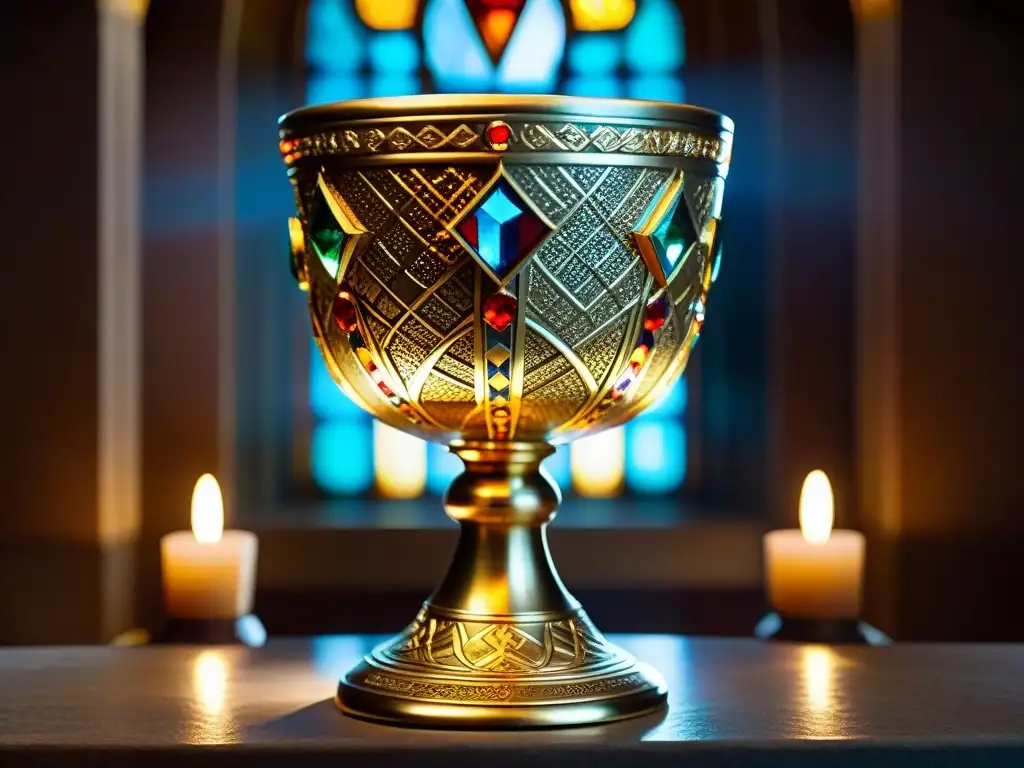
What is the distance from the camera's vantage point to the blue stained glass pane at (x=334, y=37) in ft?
8.10

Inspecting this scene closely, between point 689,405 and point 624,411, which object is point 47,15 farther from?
point 624,411

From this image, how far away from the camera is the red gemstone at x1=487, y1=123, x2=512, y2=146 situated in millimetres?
899

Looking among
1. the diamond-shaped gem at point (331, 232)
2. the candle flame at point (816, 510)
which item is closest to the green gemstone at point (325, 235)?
the diamond-shaped gem at point (331, 232)

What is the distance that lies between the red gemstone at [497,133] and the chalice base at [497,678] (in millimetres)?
286

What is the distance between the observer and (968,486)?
209 centimetres

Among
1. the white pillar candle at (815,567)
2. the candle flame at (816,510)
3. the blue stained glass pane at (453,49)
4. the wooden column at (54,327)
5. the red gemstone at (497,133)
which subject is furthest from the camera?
the blue stained glass pane at (453,49)

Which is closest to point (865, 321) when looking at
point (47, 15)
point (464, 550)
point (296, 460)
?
point (296, 460)

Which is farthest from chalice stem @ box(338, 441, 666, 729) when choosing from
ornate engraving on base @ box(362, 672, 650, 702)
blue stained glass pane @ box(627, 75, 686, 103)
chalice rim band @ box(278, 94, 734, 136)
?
blue stained glass pane @ box(627, 75, 686, 103)

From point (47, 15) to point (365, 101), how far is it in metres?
1.29

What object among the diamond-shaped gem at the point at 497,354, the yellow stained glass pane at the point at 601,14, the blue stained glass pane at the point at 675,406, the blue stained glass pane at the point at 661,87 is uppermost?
the yellow stained glass pane at the point at 601,14

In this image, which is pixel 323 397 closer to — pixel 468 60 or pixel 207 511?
pixel 468 60

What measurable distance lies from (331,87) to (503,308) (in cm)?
163

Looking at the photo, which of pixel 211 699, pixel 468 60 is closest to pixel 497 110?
pixel 211 699

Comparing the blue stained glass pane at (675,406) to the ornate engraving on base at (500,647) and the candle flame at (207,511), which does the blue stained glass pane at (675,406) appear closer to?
the candle flame at (207,511)
